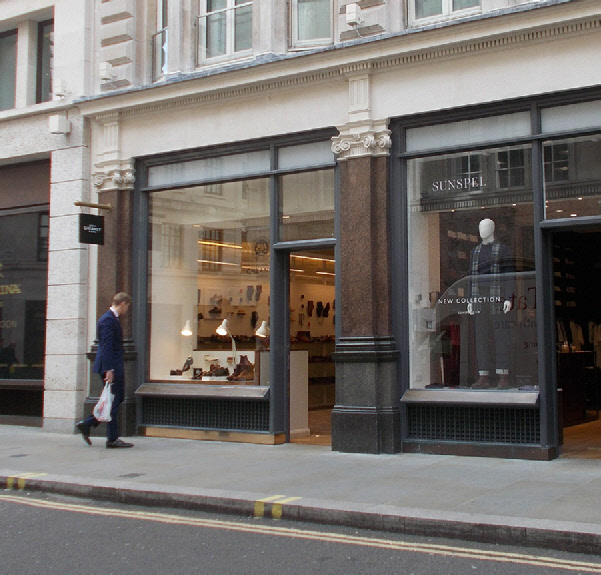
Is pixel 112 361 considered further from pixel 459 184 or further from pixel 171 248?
pixel 459 184

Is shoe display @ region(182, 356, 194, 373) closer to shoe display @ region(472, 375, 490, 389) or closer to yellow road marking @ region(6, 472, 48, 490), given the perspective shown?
yellow road marking @ region(6, 472, 48, 490)

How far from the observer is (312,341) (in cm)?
1505

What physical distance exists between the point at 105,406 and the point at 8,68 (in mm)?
7302

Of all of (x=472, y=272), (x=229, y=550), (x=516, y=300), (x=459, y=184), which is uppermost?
(x=459, y=184)

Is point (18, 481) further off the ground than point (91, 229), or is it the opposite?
point (91, 229)

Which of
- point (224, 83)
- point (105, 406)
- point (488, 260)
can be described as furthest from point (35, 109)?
point (488, 260)

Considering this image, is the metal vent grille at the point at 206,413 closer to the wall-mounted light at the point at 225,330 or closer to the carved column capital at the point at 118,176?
the wall-mounted light at the point at 225,330

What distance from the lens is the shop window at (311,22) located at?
39.0 ft

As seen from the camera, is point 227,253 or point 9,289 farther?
point 9,289

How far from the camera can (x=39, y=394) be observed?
1427 cm

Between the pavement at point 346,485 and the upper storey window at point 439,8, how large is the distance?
18.7 ft

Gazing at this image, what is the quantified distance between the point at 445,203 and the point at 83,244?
6.13 meters

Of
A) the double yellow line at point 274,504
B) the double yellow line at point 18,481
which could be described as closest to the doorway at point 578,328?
the double yellow line at point 274,504

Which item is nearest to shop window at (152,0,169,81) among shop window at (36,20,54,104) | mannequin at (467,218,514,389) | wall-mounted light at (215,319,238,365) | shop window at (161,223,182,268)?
shop window at (36,20,54,104)
